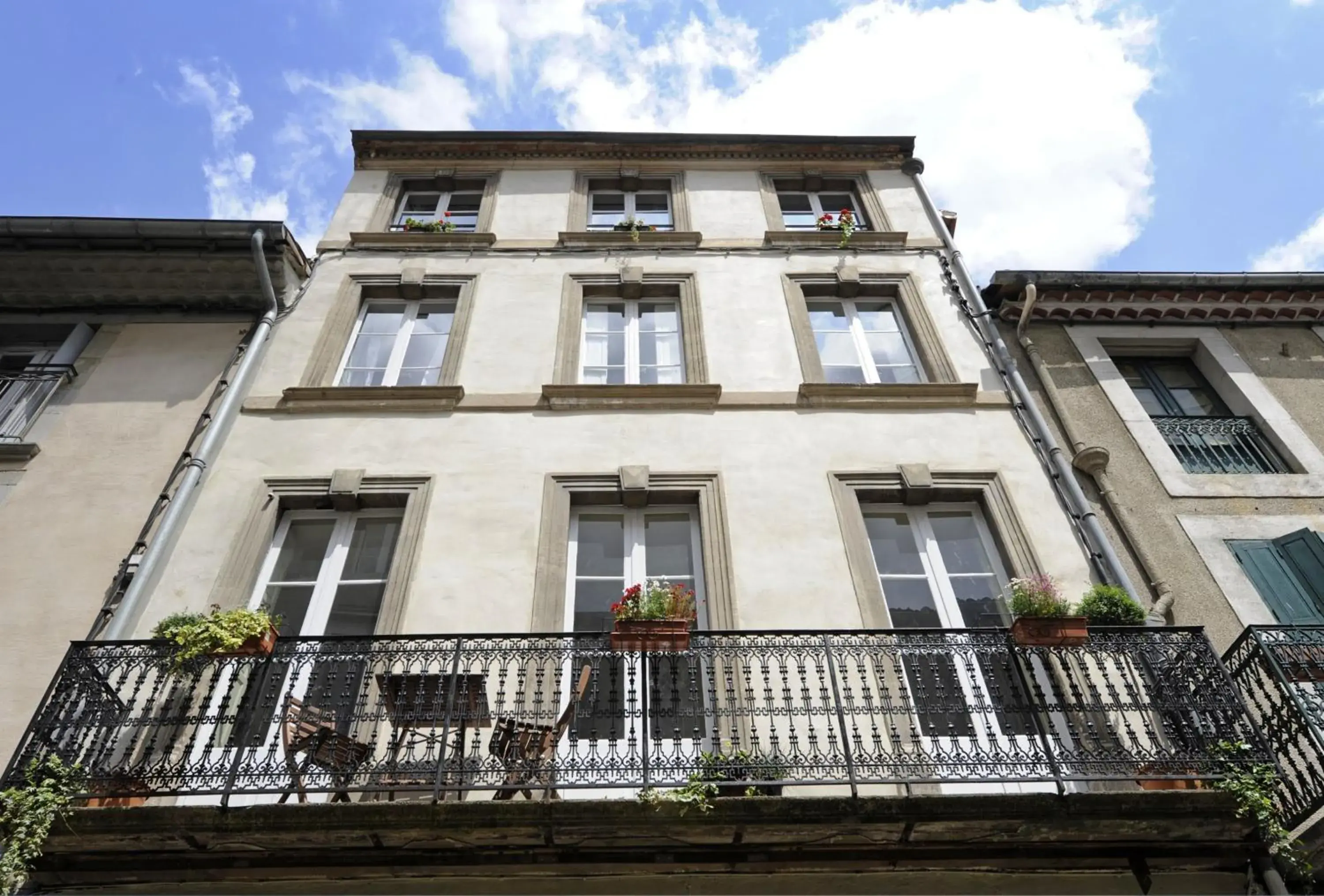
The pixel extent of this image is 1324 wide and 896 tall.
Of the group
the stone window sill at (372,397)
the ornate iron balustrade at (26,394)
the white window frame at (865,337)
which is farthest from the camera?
the white window frame at (865,337)

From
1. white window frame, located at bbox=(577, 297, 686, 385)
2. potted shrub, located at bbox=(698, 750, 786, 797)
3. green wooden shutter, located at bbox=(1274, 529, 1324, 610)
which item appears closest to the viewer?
potted shrub, located at bbox=(698, 750, 786, 797)

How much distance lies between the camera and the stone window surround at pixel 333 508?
746 cm

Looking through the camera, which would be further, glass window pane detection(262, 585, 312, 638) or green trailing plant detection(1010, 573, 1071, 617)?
glass window pane detection(262, 585, 312, 638)

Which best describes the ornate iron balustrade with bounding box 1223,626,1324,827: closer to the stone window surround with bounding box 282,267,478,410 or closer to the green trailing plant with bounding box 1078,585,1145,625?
the green trailing plant with bounding box 1078,585,1145,625

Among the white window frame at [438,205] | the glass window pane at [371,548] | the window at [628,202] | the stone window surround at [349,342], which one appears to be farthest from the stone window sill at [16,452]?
the window at [628,202]

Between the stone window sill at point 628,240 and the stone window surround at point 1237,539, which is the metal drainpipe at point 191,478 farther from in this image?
the stone window surround at point 1237,539

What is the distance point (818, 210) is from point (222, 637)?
985 cm

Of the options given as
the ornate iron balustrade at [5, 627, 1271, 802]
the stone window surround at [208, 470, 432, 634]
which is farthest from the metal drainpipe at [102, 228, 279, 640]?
the ornate iron balustrade at [5, 627, 1271, 802]

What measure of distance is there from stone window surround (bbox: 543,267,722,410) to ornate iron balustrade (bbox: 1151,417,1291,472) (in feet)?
16.7

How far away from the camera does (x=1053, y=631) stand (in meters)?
6.40

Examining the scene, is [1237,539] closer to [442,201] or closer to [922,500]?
[922,500]

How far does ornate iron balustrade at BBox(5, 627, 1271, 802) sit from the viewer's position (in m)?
5.79

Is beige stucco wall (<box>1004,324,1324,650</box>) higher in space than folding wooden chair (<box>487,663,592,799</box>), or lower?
higher

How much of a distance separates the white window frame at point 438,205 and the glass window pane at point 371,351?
245 cm
